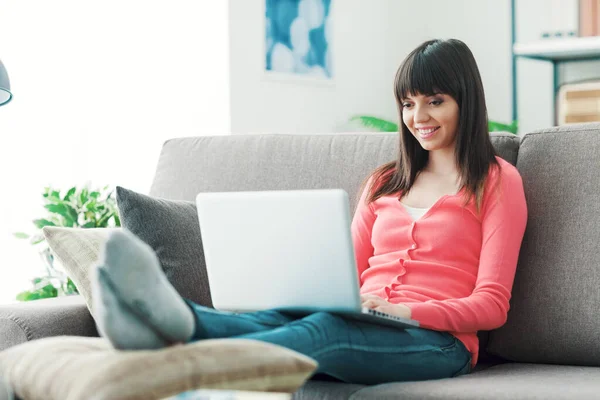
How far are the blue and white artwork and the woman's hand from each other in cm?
275

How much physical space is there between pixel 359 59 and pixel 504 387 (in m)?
3.49

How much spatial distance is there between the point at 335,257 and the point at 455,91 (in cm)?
63

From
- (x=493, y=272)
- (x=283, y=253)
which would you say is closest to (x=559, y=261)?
(x=493, y=272)

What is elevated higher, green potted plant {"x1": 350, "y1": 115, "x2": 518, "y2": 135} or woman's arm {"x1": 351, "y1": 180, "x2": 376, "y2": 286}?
green potted plant {"x1": 350, "y1": 115, "x2": 518, "y2": 135}

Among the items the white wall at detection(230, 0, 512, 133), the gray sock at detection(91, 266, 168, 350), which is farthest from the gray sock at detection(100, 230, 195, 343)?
the white wall at detection(230, 0, 512, 133)

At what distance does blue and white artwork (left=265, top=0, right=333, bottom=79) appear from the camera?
4367 millimetres

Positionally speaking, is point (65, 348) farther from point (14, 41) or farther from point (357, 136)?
point (14, 41)

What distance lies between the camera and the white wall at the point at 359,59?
4191 mm

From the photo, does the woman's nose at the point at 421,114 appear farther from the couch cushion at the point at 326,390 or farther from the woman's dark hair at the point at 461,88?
the couch cushion at the point at 326,390

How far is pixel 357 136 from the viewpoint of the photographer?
230cm

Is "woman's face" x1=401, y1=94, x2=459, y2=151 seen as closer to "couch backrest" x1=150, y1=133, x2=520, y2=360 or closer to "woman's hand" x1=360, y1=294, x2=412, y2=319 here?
Result: "couch backrest" x1=150, y1=133, x2=520, y2=360

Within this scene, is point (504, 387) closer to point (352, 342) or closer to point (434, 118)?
point (352, 342)

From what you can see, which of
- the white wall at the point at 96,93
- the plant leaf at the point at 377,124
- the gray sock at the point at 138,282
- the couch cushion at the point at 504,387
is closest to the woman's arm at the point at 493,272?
the couch cushion at the point at 504,387

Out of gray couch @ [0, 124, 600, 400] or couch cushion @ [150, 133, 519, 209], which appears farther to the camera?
couch cushion @ [150, 133, 519, 209]
